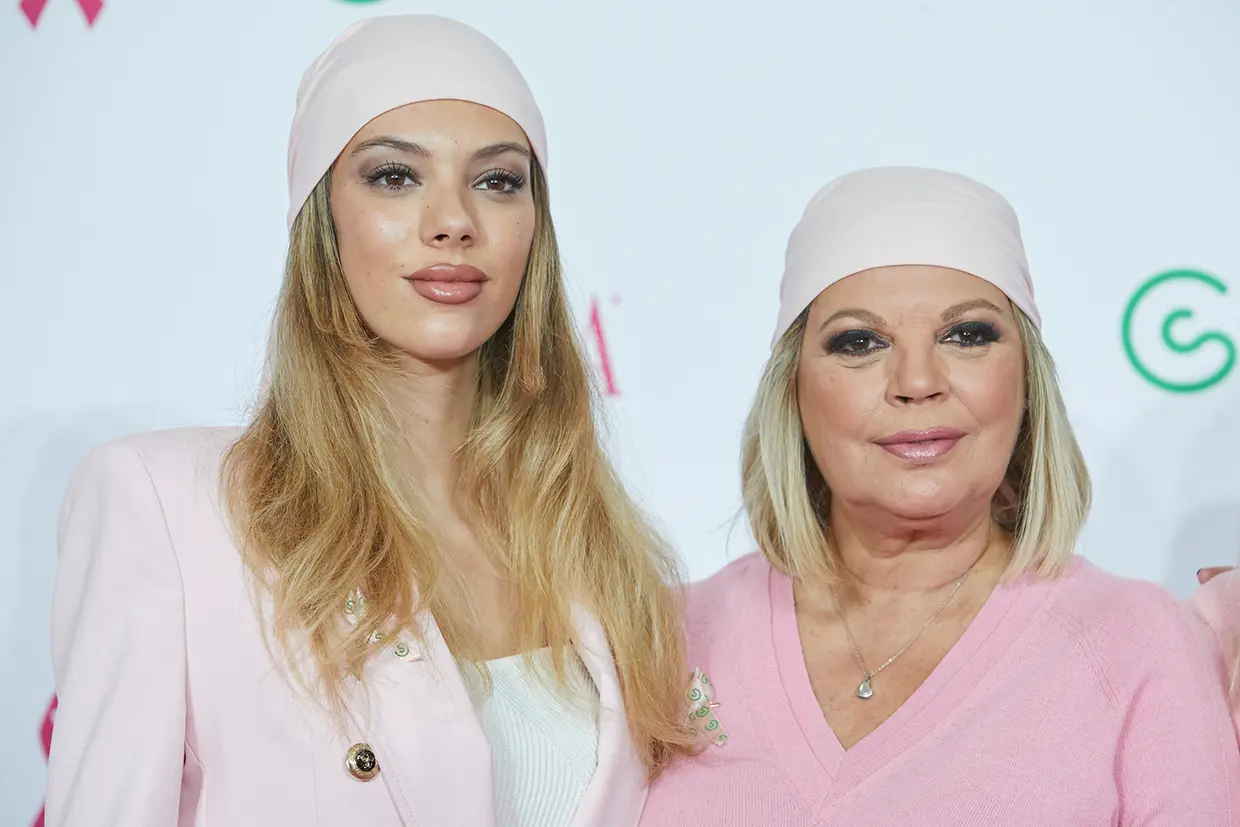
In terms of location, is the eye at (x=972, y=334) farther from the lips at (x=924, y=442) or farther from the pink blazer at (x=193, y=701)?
the pink blazer at (x=193, y=701)

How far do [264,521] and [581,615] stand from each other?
519 millimetres

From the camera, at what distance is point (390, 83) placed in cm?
209

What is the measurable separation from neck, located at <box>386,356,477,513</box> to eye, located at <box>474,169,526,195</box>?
0.87ft

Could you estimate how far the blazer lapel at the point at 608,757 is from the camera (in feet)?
6.66

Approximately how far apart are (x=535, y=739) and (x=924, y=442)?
0.72 m

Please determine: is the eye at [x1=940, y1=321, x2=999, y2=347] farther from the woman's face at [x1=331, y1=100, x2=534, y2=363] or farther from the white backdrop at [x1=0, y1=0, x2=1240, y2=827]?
the white backdrop at [x1=0, y1=0, x2=1240, y2=827]

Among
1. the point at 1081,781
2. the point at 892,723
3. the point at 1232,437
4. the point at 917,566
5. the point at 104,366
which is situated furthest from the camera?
the point at 1232,437

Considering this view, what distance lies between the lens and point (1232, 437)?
3191 mm

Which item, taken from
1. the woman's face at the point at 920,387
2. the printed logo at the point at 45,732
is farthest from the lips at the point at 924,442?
the printed logo at the point at 45,732

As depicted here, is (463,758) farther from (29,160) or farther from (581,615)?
(29,160)

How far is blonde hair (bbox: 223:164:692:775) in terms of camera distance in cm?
190

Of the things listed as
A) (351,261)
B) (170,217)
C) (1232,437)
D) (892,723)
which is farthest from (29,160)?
(1232,437)

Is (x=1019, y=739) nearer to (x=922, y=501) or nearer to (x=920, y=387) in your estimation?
(x=922, y=501)

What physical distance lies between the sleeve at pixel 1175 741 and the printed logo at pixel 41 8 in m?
2.30
